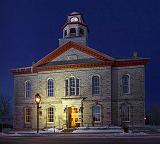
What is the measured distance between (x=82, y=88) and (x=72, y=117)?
3771mm

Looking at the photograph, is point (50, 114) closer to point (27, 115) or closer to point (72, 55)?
point (27, 115)

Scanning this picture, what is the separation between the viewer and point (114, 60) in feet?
145

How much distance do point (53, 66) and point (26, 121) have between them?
26.2 ft

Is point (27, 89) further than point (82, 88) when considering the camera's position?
Yes

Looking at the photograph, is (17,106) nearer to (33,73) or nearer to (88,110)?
(33,73)

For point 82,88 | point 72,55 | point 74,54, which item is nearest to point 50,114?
point 82,88

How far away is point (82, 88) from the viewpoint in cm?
4512

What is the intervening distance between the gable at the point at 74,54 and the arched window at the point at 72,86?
2665 millimetres

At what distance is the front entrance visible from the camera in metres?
45.7

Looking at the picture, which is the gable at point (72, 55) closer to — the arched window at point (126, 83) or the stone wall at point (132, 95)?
the stone wall at point (132, 95)

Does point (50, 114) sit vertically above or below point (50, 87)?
below

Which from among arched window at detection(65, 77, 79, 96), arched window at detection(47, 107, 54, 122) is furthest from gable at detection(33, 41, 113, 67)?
arched window at detection(47, 107, 54, 122)

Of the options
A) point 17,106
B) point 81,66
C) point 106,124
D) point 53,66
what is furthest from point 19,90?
point 106,124

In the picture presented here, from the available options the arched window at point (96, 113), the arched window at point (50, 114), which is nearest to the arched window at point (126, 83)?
the arched window at point (96, 113)
